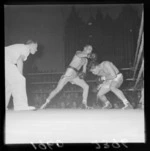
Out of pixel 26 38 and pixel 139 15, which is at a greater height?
pixel 139 15

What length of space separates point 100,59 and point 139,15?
611mm

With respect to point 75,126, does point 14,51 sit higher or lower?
→ higher

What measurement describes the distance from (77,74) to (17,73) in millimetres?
622

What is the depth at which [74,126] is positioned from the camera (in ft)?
12.3

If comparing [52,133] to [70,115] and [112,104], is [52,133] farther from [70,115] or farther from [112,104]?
[112,104]

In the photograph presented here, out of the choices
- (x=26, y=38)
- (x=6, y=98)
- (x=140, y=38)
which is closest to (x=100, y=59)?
(x=140, y=38)

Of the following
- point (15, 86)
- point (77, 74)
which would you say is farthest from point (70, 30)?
point (15, 86)

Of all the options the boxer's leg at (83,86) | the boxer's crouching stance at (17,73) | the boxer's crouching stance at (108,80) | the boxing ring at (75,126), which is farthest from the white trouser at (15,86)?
the boxer's crouching stance at (108,80)

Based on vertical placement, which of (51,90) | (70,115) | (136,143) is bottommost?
(136,143)

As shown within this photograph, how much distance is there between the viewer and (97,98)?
12.5 ft

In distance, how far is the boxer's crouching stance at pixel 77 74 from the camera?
→ 379 centimetres

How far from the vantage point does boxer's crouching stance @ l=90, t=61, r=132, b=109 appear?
3.79 meters

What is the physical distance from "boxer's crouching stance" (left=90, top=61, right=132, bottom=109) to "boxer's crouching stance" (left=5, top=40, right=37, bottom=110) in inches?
27.7

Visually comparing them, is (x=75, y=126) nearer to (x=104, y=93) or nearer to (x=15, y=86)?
(x=104, y=93)
